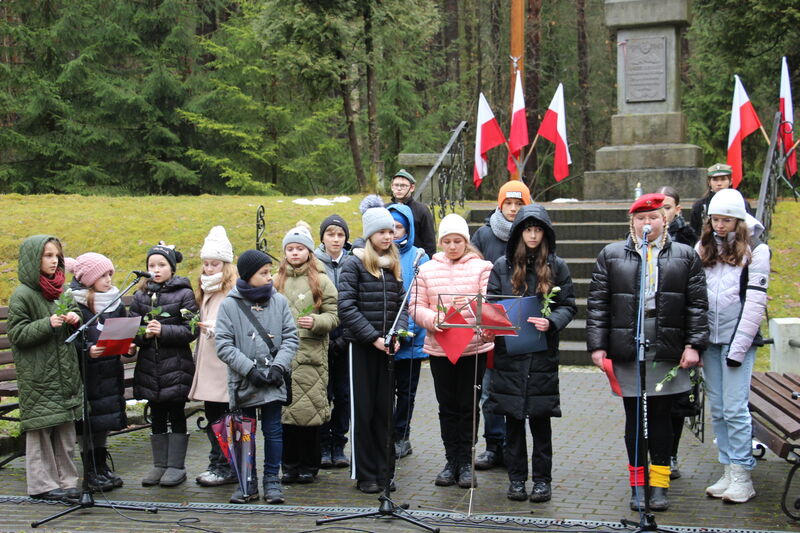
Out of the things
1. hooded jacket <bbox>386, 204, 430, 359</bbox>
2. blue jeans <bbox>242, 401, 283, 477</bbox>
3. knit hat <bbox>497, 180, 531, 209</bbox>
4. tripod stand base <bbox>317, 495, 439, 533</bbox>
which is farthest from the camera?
knit hat <bbox>497, 180, 531, 209</bbox>

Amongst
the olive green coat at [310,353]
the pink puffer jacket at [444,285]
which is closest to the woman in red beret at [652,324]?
the pink puffer jacket at [444,285]

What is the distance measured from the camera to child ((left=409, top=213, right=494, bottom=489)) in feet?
21.9

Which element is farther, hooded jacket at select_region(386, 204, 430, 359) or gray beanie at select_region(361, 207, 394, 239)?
hooded jacket at select_region(386, 204, 430, 359)

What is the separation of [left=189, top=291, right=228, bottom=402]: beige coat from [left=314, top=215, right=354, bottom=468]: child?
938 millimetres

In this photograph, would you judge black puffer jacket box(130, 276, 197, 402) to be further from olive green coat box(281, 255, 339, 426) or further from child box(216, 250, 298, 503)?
olive green coat box(281, 255, 339, 426)

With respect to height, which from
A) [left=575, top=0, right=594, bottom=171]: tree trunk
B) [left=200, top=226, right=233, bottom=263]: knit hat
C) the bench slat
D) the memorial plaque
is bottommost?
the bench slat

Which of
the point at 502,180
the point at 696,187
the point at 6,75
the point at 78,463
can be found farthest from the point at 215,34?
the point at 78,463

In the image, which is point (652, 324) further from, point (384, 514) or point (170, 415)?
point (170, 415)

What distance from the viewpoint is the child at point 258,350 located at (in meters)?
6.38

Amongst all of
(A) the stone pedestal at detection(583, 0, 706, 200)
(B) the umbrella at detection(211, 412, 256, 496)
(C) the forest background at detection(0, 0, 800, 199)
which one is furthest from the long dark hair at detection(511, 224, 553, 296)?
(C) the forest background at detection(0, 0, 800, 199)

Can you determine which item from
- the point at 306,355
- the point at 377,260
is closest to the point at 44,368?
the point at 306,355

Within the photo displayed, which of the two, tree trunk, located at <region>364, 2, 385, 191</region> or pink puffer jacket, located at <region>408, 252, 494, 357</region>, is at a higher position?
tree trunk, located at <region>364, 2, 385, 191</region>

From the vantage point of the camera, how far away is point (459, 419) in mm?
6734

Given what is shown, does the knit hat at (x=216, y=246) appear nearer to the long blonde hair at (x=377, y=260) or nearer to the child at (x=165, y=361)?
the child at (x=165, y=361)
